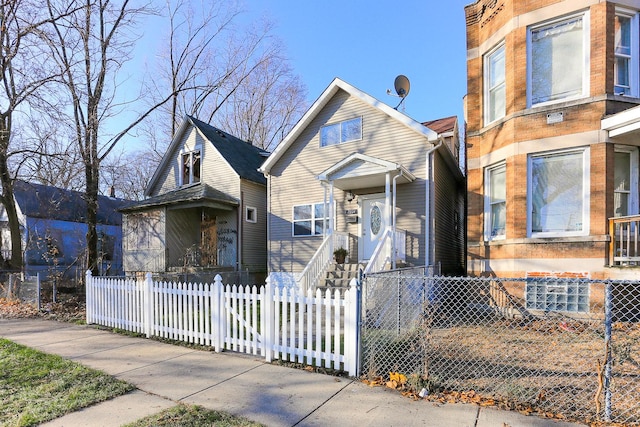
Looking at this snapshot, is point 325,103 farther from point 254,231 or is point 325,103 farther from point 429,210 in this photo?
point 254,231

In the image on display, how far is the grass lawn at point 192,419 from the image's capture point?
11.4ft

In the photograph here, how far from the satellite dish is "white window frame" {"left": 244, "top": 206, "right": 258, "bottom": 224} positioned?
815 centimetres

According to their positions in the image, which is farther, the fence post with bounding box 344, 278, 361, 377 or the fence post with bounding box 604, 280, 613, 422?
the fence post with bounding box 344, 278, 361, 377

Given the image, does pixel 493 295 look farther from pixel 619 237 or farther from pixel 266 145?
pixel 266 145

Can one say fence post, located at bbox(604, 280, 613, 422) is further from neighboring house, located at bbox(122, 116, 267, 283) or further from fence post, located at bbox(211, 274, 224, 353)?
neighboring house, located at bbox(122, 116, 267, 283)

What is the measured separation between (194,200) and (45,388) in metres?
10.3

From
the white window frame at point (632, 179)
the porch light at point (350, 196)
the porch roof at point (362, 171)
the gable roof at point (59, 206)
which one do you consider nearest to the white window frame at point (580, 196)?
the white window frame at point (632, 179)

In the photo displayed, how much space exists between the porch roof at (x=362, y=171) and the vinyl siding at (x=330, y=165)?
0.69 m

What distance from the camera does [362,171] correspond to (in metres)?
10.7

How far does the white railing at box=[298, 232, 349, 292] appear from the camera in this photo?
396 inches

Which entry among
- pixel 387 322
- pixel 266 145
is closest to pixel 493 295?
pixel 387 322

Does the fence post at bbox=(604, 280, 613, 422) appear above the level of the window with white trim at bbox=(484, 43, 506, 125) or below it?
below

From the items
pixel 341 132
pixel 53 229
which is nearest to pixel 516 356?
pixel 341 132

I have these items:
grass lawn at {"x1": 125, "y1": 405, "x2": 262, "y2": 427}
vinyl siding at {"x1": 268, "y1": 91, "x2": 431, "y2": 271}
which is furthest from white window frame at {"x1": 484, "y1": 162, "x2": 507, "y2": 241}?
grass lawn at {"x1": 125, "y1": 405, "x2": 262, "y2": 427}
